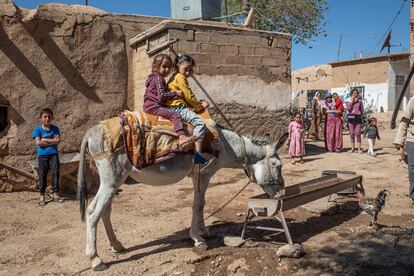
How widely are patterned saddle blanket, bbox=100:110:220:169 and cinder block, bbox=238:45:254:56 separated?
18.0 ft

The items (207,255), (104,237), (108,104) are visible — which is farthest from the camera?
(108,104)

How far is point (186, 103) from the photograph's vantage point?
15.5 ft

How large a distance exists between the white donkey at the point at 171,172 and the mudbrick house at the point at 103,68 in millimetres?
3457

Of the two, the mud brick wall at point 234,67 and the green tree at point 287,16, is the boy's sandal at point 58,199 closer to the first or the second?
the mud brick wall at point 234,67

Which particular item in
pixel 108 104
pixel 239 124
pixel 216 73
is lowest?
pixel 239 124

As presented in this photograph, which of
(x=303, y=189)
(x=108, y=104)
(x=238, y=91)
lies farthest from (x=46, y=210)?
(x=238, y=91)

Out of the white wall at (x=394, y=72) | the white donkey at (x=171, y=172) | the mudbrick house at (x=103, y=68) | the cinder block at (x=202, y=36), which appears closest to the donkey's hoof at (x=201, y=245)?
the white donkey at (x=171, y=172)

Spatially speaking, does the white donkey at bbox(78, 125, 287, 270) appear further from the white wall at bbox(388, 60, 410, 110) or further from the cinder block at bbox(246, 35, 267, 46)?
the white wall at bbox(388, 60, 410, 110)

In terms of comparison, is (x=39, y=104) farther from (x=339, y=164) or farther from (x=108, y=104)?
(x=339, y=164)

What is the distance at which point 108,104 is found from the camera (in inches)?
348

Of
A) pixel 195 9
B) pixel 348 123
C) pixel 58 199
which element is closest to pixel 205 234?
pixel 58 199

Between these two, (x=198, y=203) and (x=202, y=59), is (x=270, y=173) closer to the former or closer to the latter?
(x=198, y=203)

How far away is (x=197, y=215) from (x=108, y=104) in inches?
193

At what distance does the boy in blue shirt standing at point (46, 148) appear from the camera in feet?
22.9
